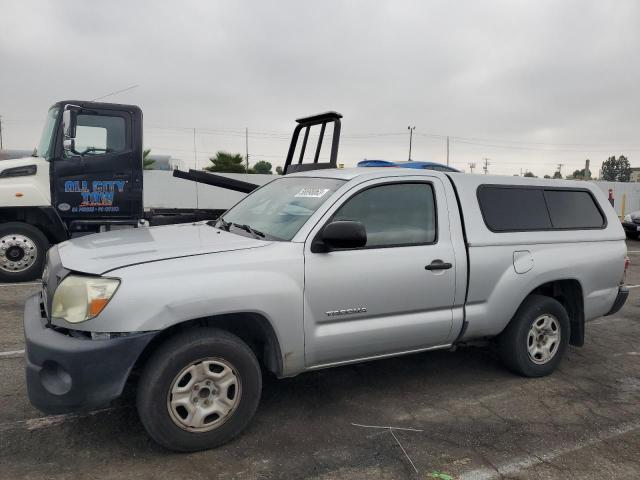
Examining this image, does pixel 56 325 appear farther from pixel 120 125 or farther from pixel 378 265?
pixel 120 125

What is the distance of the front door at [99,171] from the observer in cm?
720

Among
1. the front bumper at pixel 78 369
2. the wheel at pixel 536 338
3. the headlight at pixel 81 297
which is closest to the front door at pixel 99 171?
the headlight at pixel 81 297

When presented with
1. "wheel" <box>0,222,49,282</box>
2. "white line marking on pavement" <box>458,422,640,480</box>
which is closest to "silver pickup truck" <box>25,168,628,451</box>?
"white line marking on pavement" <box>458,422,640,480</box>

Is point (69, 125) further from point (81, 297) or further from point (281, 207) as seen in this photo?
point (81, 297)

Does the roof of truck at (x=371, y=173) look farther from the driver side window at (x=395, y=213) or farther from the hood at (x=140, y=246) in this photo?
the hood at (x=140, y=246)

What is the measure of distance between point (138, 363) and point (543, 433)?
266 cm

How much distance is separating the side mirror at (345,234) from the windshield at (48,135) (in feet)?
18.3

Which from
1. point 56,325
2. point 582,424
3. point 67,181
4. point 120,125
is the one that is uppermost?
point 120,125

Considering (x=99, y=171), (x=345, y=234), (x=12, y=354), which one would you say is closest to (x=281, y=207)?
(x=345, y=234)

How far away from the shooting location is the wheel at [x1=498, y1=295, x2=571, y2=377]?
4289 millimetres

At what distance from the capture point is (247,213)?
4.14 meters

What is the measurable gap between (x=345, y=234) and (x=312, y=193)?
672 mm

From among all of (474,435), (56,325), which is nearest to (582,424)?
(474,435)

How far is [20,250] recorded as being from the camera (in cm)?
733
